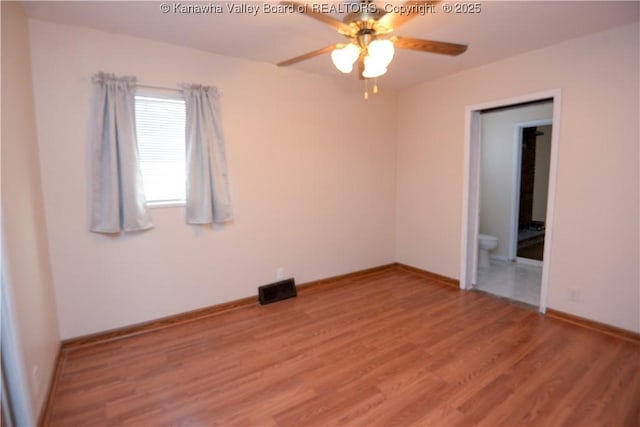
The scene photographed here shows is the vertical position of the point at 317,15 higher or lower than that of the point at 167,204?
higher

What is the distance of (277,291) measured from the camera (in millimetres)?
3518

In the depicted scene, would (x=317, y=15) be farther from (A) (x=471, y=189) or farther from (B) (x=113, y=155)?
(A) (x=471, y=189)

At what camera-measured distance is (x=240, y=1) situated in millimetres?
2129

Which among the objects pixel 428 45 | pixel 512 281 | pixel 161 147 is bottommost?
pixel 512 281

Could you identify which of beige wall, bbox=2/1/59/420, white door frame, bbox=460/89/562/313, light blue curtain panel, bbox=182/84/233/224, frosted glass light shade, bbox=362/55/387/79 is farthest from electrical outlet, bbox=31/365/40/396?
white door frame, bbox=460/89/562/313

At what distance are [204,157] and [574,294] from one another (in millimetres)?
3542

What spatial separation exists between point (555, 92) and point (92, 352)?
4438 mm

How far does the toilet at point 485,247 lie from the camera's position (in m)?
4.67

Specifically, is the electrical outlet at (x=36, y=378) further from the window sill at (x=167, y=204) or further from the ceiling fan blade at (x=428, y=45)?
the ceiling fan blade at (x=428, y=45)

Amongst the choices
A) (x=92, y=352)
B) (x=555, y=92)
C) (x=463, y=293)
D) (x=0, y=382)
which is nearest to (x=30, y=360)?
(x=0, y=382)

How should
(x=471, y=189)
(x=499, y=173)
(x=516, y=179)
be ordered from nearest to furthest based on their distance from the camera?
(x=471, y=189) → (x=516, y=179) → (x=499, y=173)

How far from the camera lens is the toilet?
15.3 ft

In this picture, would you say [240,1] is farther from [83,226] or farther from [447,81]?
[447,81]

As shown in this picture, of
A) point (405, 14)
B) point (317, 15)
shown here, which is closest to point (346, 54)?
point (317, 15)
